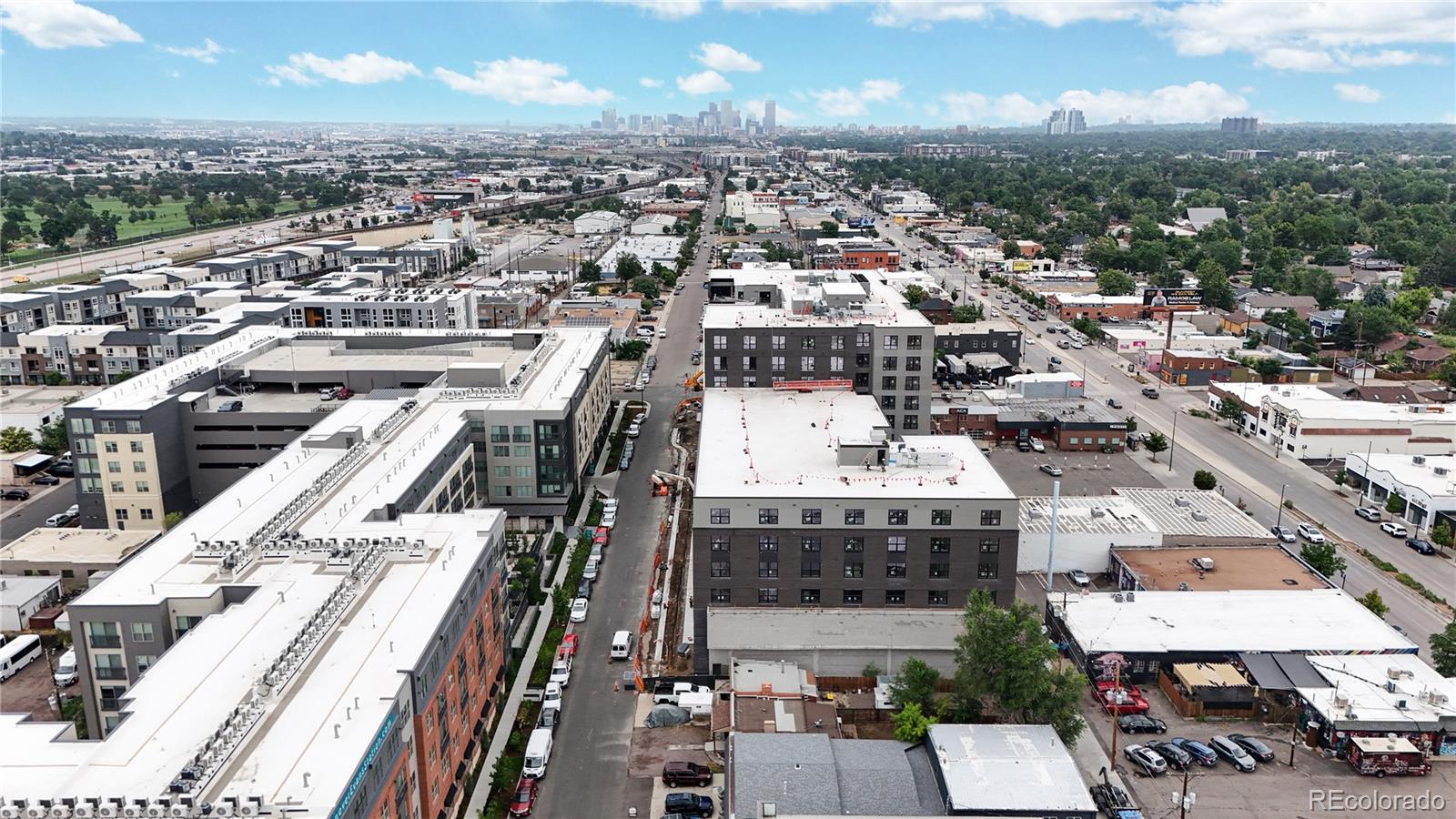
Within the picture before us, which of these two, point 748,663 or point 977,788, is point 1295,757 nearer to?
point 977,788

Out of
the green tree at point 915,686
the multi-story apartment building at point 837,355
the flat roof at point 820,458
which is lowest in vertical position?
the green tree at point 915,686

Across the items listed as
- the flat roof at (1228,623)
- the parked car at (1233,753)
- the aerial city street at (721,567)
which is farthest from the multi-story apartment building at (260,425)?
the parked car at (1233,753)

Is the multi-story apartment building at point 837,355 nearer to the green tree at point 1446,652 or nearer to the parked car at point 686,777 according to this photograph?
the parked car at point 686,777

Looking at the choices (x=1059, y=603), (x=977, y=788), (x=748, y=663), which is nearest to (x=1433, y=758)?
(x=1059, y=603)

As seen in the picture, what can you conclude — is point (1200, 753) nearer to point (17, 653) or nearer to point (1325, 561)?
point (1325, 561)

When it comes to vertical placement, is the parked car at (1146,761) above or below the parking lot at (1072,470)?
below

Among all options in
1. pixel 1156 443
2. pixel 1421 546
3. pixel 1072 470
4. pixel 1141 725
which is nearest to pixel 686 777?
pixel 1141 725

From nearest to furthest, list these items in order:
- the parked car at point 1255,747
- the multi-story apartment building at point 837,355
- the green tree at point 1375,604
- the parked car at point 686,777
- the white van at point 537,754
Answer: the parked car at point 686,777, the white van at point 537,754, the parked car at point 1255,747, the green tree at point 1375,604, the multi-story apartment building at point 837,355
